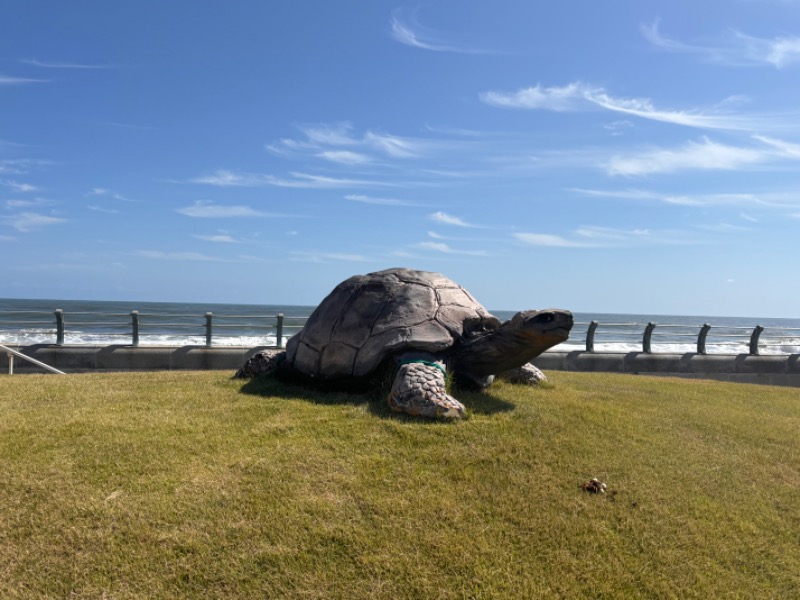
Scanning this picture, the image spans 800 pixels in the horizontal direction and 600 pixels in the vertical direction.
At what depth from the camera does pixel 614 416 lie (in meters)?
6.04

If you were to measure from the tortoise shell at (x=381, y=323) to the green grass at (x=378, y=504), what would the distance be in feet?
2.36

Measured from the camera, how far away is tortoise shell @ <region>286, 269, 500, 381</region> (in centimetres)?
619

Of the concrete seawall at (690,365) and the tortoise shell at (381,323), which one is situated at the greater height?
the tortoise shell at (381,323)

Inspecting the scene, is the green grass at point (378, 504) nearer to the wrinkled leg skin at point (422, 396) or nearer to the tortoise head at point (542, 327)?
the wrinkled leg skin at point (422, 396)

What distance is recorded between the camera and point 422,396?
5.29 meters

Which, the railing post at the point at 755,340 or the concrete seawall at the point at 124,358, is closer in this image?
the concrete seawall at the point at 124,358

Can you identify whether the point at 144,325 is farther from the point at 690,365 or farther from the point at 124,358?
the point at 690,365

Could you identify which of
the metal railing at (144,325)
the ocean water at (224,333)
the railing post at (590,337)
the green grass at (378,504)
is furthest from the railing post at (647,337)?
the metal railing at (144,325)

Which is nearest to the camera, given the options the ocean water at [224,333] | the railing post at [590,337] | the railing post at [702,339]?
the ocean water at [224,333]

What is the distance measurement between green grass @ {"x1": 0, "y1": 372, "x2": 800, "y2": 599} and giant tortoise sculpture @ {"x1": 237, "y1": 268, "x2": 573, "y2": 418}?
1.59 ft

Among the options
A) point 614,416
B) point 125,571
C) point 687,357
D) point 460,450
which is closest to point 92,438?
point 125,571

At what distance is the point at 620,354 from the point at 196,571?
44.8 ft

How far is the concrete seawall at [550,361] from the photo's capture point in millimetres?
12484

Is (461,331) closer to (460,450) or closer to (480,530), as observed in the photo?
(460,450)
